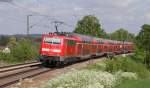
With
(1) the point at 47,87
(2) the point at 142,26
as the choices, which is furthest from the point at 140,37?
(1) the point at 47,87

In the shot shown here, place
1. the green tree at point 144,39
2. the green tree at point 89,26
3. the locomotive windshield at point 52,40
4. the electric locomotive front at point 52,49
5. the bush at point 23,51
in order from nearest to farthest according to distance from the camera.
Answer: the electric locomotive front at point 52,49 → the locomotive windshield at point 52,40 → the bush at point 23,51 → the green tree at point 144,39 → the green tree at point 89,26

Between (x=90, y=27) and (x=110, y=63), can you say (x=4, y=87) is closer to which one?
(x=110, y=63)

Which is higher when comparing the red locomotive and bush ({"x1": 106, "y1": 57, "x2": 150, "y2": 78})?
the red locomotive

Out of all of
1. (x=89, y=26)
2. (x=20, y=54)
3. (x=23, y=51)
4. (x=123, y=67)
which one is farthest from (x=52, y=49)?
(x=89, y=26)

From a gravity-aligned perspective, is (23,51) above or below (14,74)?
above

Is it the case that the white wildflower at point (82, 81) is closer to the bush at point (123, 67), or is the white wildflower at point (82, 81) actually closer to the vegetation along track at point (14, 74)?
the vegetation along track at point (14, 74)

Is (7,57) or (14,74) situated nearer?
(14,74)

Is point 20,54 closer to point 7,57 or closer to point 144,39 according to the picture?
point 7,57

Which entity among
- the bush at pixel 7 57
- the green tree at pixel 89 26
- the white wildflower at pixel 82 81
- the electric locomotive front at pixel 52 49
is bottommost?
the bush at pixel 7 57

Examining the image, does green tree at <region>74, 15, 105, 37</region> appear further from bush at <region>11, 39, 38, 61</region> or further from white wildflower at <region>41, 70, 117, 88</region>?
white wildflower at <region>41, 70, 117, 88</region>

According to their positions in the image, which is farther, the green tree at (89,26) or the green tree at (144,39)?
the green tree at (89,26)

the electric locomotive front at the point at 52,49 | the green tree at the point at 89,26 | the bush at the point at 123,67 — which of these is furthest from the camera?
the green tree at the point at 89,26

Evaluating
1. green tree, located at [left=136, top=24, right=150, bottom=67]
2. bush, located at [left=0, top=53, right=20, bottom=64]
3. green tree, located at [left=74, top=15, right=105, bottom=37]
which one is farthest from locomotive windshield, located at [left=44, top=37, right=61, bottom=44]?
green tree, located at [left=74, top=15, right=105, bottom=37]

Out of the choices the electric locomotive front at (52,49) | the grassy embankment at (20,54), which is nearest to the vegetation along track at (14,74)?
the electric locomotive front at (52,49)
